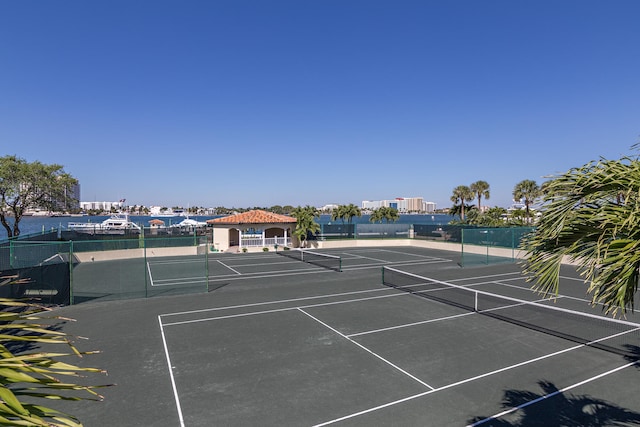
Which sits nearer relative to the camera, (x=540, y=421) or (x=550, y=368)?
(x=540, y=421)

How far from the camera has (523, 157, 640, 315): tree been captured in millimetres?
4371

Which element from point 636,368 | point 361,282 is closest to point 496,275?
point 361,282

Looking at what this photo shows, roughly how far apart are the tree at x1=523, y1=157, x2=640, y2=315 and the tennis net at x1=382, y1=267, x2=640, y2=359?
6.53 m

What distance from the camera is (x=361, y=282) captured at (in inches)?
921

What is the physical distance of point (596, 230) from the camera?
4863 millimetres

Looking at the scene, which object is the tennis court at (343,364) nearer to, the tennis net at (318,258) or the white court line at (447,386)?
the white court line at (447,386)

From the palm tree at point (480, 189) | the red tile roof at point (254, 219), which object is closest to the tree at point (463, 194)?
the palm tree at point (480, 189)

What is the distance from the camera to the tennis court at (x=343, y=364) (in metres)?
8.23

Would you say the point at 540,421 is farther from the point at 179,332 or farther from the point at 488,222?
the point at 488,222

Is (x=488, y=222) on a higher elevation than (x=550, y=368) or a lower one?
→ higher

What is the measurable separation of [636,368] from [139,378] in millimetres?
13353

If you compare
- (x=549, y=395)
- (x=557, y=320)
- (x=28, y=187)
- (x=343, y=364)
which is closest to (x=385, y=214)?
(x=28, y=187)

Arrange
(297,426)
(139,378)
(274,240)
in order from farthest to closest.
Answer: (274,240) < (139,378) < (297,426)

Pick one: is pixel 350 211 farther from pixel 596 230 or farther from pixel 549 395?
pixel 596 230
